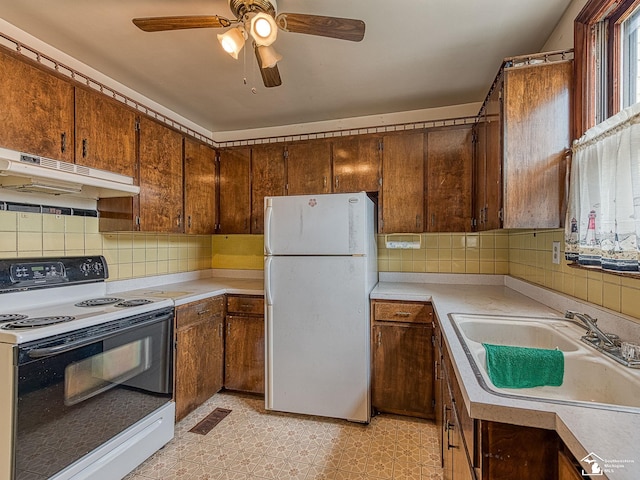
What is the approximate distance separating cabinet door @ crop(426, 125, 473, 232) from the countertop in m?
0.54

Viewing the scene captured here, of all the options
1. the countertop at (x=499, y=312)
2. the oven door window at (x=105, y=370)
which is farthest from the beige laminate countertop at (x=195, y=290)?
the oven door window at (x=105, y=370)

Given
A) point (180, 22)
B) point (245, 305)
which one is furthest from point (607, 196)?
point (245, 305)

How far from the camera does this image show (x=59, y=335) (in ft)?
4.60

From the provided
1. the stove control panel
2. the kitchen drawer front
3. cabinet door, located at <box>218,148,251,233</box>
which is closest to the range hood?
the stove control panel

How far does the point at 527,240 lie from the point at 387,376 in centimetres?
136

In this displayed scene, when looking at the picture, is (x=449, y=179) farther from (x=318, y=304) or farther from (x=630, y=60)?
(x=318, y=304)

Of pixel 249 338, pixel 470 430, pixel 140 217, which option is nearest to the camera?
pixel 470 430

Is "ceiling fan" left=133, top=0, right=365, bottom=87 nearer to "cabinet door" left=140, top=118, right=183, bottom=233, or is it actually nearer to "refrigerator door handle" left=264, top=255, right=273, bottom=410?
"cabinet door" left=140, top=118, right=183, bottom=233

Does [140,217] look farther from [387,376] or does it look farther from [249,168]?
[387,376]

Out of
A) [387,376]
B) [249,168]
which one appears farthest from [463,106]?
[387,376]

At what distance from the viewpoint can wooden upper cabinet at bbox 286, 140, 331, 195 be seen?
2686mm

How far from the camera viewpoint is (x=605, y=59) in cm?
135

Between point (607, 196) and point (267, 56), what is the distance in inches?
58.7

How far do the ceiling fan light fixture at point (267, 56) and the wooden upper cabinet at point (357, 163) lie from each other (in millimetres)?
1216
